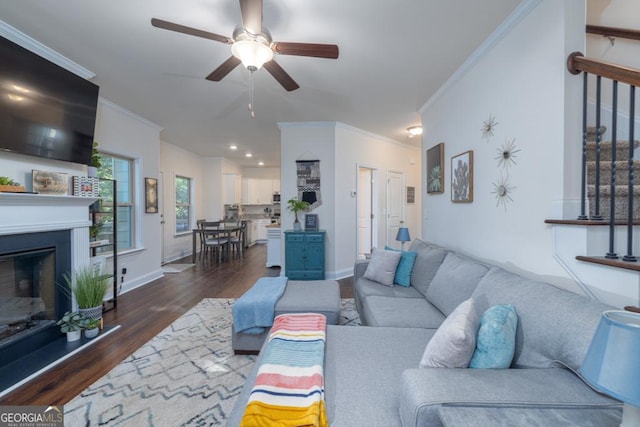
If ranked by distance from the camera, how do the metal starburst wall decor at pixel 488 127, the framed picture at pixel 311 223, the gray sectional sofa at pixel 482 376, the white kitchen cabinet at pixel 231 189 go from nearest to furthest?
1. the gray sectional sofa at pixel 482 376
2. the metal starburst wall decor at pixel 488 127
3. the framed picture at pixel 311 223
4. the white kitchen cabinet at pixel 231 189

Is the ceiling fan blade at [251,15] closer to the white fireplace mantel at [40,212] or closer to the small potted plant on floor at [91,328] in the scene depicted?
the white fireplace mantel at [40,212]

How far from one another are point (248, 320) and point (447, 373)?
5.27 ft

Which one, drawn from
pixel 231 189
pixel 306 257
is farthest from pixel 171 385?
pixel 231 189

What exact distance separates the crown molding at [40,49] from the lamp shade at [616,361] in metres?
4.02

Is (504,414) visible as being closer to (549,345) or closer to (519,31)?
(549,345)

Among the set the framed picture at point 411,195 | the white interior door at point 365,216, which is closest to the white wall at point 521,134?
the framed picture at point 411,195

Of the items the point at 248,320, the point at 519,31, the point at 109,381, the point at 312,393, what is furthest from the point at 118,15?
the point at 519,31

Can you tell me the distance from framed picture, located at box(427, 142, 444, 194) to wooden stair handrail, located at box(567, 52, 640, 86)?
5.32ft

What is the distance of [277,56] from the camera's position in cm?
262

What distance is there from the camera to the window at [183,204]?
22.0ft

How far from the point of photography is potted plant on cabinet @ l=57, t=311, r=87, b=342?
244 cm

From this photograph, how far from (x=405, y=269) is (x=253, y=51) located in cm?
242

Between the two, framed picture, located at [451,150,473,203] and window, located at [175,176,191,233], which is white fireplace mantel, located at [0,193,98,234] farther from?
window, located at [175,176,191,233]

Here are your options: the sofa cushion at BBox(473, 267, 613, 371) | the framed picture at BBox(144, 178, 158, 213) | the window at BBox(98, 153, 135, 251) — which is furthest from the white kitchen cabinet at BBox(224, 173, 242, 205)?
the sofa cushion at BBox(473, 267, 613, 371)
